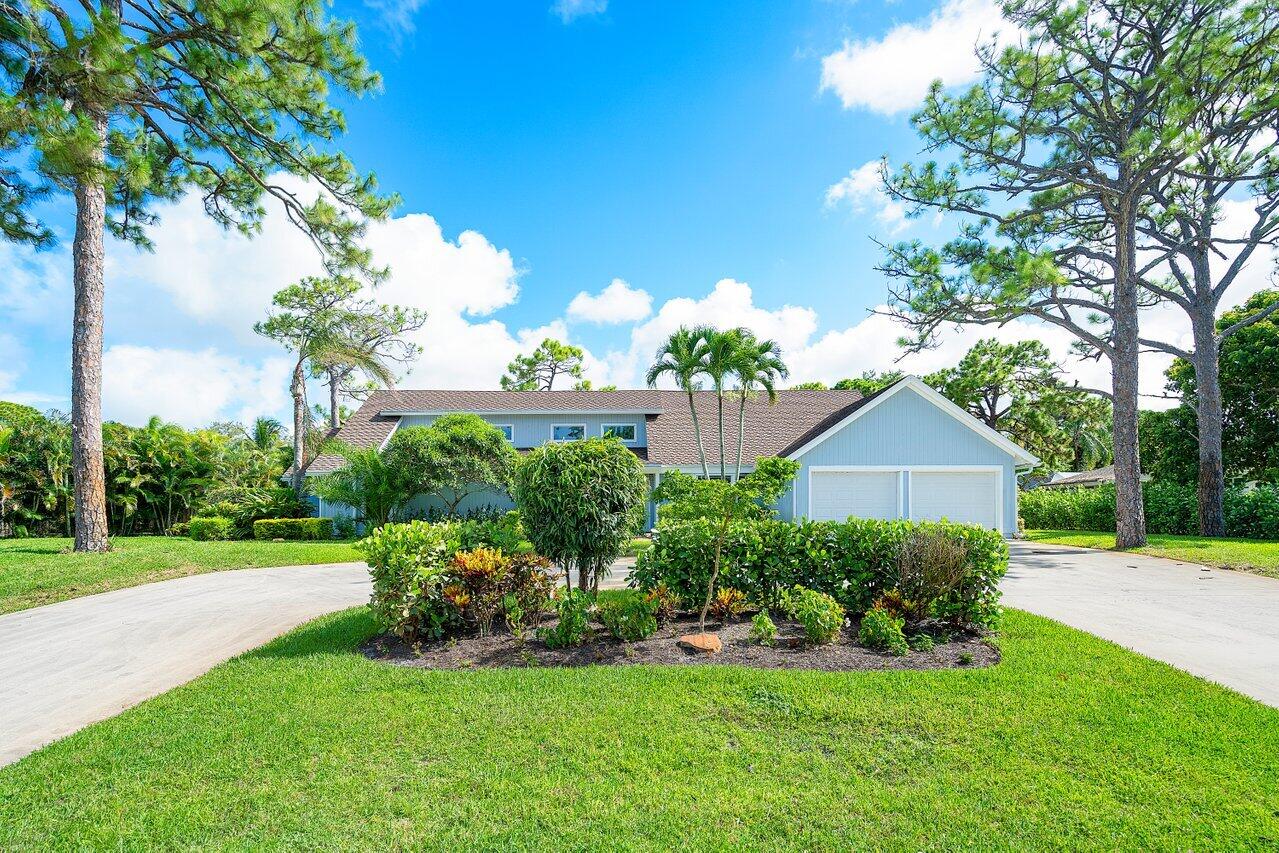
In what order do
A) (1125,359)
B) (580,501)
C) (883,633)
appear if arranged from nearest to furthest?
(883,633)
(580,501)
(1125,359)

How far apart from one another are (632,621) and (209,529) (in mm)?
17459

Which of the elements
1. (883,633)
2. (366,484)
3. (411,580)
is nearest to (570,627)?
(411,580)

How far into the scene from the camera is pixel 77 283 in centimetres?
1147

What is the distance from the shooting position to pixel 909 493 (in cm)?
1672

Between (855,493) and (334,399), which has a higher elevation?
(334,399)

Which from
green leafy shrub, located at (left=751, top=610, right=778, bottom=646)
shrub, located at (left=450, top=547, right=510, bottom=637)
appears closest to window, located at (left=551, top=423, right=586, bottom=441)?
shrub, located at (left=450, top=547, right=510, bottom=637)

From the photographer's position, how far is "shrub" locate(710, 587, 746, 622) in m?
6.65

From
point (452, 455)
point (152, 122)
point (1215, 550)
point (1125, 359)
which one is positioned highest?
point (152, 122)

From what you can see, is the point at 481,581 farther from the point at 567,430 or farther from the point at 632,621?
the point at 567,430

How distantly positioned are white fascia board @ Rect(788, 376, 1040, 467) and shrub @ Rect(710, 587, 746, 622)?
10.4 metres

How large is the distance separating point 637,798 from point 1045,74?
19536 mm

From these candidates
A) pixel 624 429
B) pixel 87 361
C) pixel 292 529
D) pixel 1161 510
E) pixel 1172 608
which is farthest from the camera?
pixel 624 429

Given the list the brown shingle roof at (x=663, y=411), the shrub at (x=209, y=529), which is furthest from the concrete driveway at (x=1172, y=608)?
the shrub at (x=209, y=529)

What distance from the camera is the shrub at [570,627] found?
5.75m
